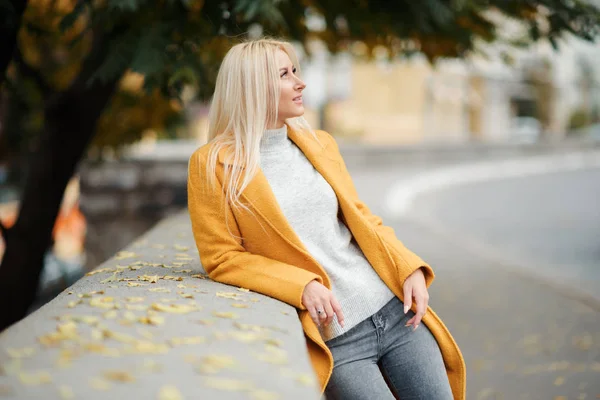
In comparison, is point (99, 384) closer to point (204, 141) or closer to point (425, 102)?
point (204, 141)

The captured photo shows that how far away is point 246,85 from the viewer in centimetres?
284

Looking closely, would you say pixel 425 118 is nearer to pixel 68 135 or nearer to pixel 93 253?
pixel 93 253

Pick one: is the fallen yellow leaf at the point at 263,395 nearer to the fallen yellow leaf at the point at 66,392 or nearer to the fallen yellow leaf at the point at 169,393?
the fallen yellow leaf at the point at 169,393

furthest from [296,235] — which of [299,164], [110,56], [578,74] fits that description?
[578,74]

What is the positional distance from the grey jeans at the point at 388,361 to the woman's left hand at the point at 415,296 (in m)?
0.06

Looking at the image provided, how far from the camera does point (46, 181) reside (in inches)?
271

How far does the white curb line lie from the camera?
55.6 ft

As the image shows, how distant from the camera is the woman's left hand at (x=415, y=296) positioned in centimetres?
278

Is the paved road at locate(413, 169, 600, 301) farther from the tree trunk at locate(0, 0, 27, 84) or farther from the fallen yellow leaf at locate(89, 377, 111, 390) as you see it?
the fallen yellow leaf at locate(89, 377, 111, 390)

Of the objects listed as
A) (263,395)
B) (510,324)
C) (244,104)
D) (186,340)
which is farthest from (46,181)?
(263,395)

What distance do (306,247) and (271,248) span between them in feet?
0.43

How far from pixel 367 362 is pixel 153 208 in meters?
8.98

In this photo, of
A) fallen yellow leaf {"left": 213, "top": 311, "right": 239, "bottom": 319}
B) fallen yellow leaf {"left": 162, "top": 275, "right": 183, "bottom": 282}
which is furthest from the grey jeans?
fallen yellow leaf {"left": 162, "top": 275, "right": 183, "bottom": 282}

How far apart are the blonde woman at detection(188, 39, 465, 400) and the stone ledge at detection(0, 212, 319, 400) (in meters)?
0.15
